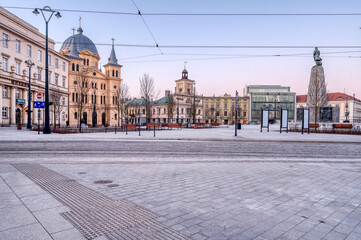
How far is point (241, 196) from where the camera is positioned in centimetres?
466

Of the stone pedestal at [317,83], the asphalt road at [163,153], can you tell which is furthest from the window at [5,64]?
the stone pedestal at [317,83]

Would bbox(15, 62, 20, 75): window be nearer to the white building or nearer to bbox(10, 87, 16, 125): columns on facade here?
the white building

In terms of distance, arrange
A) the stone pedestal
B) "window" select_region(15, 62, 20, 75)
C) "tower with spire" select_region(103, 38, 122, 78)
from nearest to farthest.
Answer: the stone pedestal < "window" select_region(15, 62, 20, 75) < "tower with spire" select_region(103, 38, 122, 78)

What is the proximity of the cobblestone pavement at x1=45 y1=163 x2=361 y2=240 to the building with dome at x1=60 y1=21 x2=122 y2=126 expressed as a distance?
61.2 meters

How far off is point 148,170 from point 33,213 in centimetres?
366

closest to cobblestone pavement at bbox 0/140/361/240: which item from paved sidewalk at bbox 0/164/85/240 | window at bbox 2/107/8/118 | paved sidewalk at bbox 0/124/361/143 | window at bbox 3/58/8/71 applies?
paved sidewalk at bbox 0/164/85/240

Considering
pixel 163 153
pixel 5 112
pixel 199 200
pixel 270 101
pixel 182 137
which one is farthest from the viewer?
pixel 270 101

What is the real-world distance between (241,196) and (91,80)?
69.1 meters

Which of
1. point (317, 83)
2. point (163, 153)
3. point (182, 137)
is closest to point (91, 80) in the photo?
point (317, 83)

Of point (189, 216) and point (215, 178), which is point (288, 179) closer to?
point (215, 178)

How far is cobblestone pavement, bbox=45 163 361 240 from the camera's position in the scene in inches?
130

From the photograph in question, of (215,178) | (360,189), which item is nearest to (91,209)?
(215,178)

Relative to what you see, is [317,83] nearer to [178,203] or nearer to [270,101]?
[178,203]

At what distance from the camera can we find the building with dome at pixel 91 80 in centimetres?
6562
